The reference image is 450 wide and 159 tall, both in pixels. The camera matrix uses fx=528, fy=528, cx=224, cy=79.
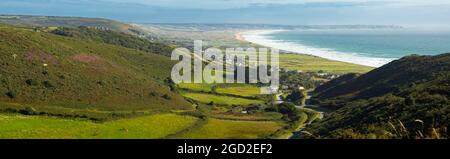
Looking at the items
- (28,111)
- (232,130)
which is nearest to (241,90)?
(232,130)

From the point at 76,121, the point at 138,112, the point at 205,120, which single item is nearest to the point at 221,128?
the point at 205,120

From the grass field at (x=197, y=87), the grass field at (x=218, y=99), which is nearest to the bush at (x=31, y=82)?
the grass field at (x=218, y=99)

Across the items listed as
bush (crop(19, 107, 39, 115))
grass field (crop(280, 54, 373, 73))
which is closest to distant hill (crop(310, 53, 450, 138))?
bush (crop(19, 107, 39, 115))

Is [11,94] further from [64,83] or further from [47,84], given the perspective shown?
[64,83]

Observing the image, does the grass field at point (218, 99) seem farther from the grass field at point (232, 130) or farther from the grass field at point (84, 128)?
the grass field at point (84, 128)

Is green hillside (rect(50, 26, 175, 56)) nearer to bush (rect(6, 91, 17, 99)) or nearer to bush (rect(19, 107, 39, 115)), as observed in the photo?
bush (rect(6, 91, 17, 99))

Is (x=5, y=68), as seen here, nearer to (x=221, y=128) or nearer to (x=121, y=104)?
(x=121, y=104)
